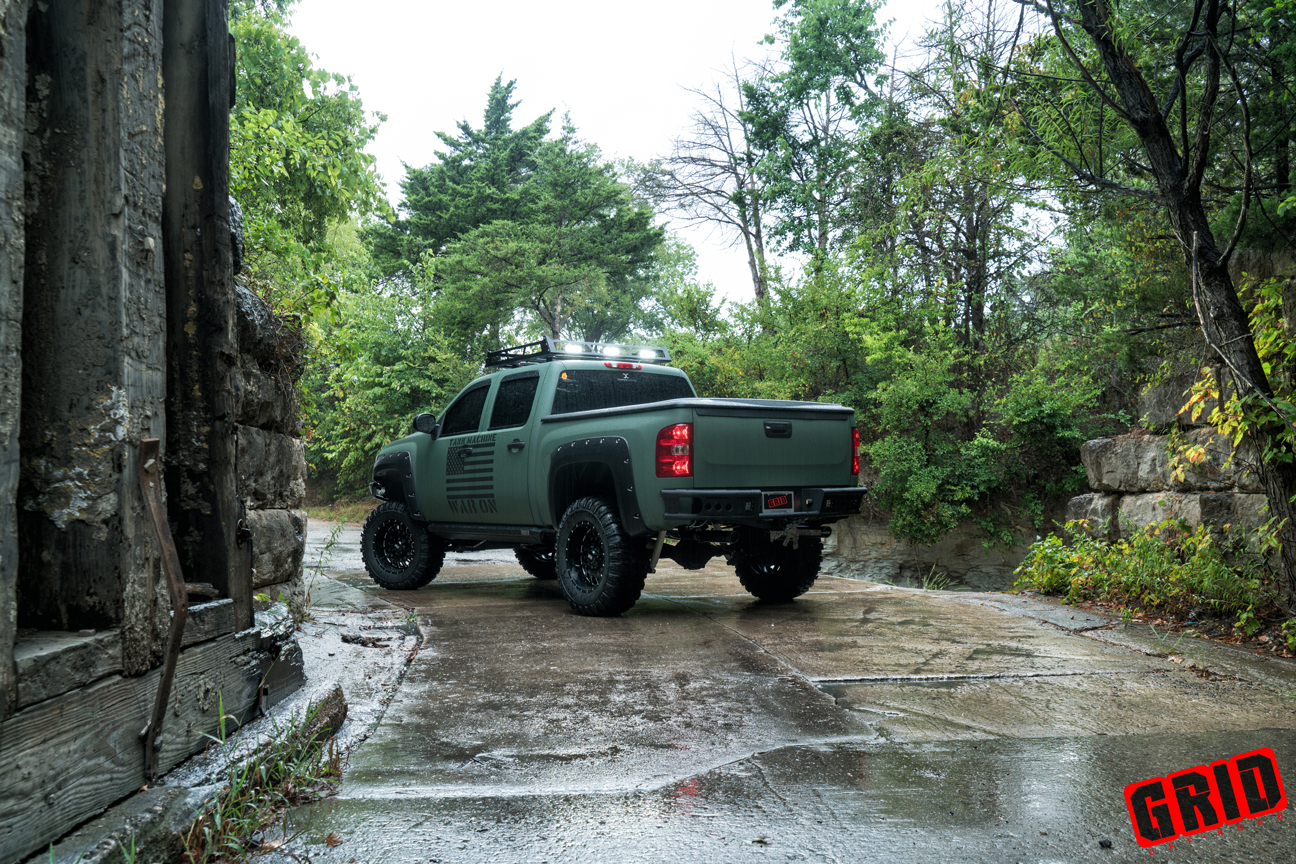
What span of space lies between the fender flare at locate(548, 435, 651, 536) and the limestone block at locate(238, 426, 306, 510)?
200 cm

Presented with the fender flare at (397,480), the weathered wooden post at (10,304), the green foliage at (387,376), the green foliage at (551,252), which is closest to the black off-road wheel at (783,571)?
the fender flare at (397,480)

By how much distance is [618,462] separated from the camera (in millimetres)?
6508

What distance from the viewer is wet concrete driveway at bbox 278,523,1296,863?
104 inches

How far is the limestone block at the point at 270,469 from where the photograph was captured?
5.20m

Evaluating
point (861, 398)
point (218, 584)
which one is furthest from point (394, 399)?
point (218, 584)

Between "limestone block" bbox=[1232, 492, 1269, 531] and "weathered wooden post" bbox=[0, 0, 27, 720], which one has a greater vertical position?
"weathered wooden post" bbox=[0, 0, 27, 720]

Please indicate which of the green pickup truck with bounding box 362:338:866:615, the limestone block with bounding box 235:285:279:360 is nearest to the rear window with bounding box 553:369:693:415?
the green pickup truck with bounding box 362:338:866:615

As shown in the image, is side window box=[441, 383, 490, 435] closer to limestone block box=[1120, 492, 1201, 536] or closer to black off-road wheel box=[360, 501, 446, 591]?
→ black off-road wheel box=[360, 501, 446, 591]

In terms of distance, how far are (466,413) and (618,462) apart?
260cm

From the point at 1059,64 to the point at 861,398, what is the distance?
771cm

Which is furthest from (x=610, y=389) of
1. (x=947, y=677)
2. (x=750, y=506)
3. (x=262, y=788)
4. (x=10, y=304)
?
(x=10, y=304)

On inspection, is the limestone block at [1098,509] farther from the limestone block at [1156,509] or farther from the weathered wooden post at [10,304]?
the weathered wooden post at [10,304]

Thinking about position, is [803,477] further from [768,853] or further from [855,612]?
[768,853]

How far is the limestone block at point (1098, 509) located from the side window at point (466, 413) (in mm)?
5968
